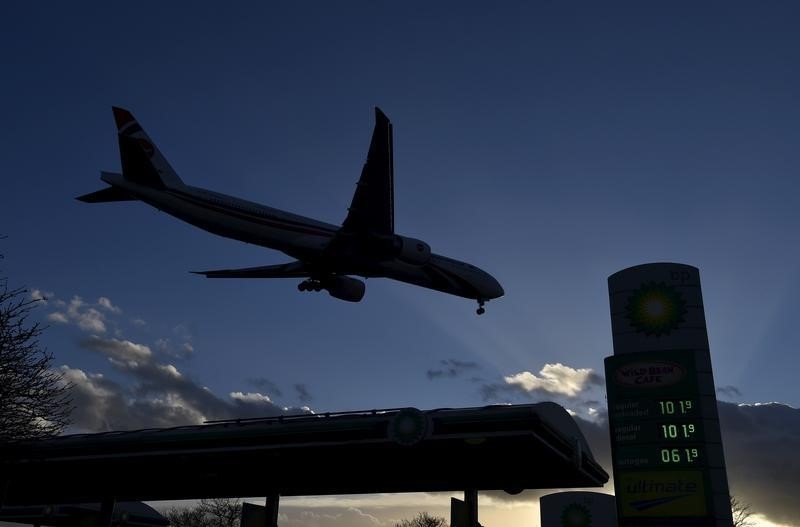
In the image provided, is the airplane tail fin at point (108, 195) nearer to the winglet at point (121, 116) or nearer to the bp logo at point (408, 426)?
the winglet at point (121, 116)

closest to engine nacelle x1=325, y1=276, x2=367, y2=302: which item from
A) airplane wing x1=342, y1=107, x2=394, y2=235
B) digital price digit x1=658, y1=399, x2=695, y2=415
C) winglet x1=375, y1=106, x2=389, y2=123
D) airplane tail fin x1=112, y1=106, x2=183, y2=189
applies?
airplane wing x1=342, y1=107, x2=394, y2=235

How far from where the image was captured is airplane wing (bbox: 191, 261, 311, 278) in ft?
155

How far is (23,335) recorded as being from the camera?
2741cm

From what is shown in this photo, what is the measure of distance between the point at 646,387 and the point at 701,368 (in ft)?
12.4

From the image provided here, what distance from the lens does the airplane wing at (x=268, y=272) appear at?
47.1m

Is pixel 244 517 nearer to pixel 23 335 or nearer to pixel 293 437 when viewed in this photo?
pixel 293 437

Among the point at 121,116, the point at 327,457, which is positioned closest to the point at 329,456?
the point at 327,457

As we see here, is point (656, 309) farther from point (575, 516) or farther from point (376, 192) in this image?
point (575, 516)

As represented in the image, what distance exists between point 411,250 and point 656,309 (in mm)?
13278

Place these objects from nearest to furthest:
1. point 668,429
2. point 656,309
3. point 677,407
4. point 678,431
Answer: point 678,431
point 668,429
point 677,407
point 656,309

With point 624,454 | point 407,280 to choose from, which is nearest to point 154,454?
point 407,280

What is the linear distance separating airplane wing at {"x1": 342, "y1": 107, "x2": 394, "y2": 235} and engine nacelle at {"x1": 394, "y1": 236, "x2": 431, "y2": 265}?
92cm

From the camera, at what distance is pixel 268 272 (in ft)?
159

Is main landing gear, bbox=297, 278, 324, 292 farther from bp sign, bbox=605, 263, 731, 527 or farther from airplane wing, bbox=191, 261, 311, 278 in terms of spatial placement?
bp sign, bbox=605, 263, 731, 527
